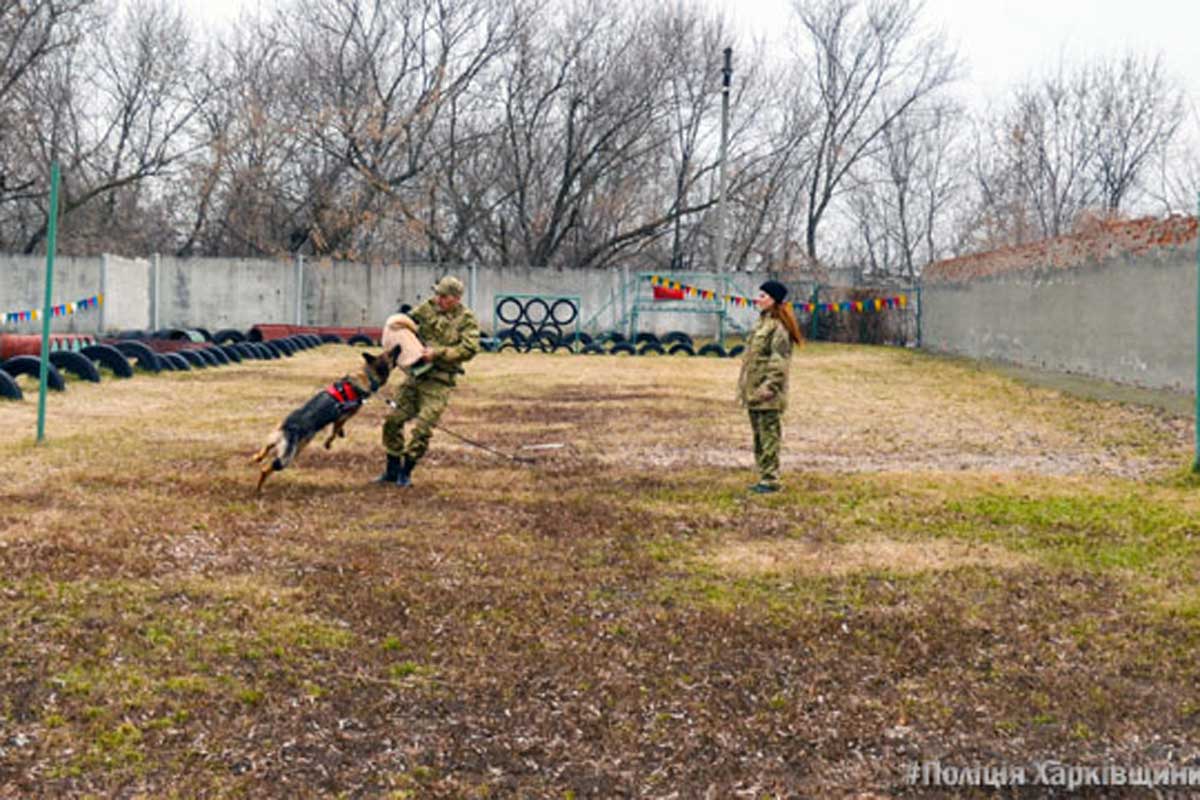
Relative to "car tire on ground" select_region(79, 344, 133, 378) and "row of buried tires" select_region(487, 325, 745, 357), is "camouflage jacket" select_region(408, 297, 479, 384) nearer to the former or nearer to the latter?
"car tire on ground" select_region(79, 344, 133, 378)

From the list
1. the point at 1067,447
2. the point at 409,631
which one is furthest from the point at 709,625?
the point at 1067,447

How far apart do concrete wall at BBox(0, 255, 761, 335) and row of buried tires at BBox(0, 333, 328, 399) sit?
823cm

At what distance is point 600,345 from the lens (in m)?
30.5

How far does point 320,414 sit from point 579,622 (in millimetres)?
3976

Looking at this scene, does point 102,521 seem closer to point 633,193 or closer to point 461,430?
point 461,430

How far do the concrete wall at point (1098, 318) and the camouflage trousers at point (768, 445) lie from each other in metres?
9.15

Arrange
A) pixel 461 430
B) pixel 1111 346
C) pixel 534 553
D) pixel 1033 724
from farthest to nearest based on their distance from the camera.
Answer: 1. pixel 1111 346
2. pixel 461 430
3. pixel 534 553
4. pixel 1033 724

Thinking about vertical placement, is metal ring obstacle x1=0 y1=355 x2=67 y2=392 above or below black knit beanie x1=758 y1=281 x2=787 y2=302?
below

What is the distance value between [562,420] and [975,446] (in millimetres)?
4500

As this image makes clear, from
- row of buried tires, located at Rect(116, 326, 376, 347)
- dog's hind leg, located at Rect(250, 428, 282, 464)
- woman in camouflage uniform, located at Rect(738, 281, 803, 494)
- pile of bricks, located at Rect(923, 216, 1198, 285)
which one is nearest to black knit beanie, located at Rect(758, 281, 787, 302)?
woman in camouflage uniform, located at Rect(738, 281, 803, 494)

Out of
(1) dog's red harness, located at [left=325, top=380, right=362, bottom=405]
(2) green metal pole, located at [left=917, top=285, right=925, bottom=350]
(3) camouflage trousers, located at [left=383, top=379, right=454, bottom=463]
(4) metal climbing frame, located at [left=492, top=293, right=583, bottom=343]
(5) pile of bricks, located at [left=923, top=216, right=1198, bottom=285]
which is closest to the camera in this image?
(1) dog's red harness, located at [left=325, top=380, right=362, bottom=405]

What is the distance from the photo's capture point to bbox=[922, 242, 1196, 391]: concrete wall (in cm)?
1714

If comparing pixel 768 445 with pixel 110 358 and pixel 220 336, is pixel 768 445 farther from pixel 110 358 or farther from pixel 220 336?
pixel 220 336

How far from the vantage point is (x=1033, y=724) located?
14.8ft
